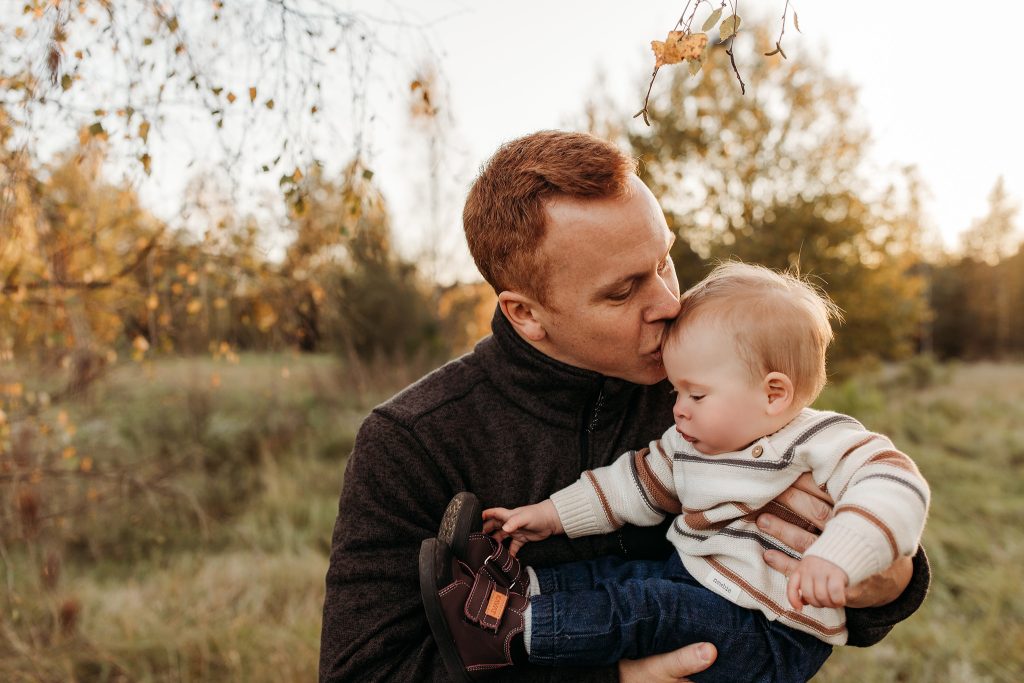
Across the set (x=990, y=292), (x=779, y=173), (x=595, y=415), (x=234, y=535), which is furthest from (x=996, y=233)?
(x=595, y=415)

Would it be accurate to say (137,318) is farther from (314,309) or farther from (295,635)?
(295,635)

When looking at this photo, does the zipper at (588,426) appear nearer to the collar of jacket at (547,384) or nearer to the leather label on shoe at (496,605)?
the collar of jacket at (547,384)

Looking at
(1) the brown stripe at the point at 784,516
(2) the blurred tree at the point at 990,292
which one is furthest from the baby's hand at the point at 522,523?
(2) the blurred tree at the point at 990,292

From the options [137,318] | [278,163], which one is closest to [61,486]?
[137,318]

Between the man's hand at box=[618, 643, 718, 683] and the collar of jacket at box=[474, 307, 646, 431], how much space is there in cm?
63

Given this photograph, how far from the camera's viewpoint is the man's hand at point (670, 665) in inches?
67.7

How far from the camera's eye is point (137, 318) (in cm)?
429

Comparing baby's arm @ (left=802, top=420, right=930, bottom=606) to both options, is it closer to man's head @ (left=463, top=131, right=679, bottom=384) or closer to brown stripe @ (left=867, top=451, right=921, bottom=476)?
brown stripe @ (left=867, top=451, right=921, bottom=476)

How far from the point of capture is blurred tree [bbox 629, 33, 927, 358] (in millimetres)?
10992

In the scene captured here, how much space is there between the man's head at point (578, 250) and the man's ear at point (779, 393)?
1.05 ft

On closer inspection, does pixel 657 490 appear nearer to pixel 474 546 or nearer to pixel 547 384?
pixel 547 384

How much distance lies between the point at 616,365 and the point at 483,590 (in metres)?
0.71

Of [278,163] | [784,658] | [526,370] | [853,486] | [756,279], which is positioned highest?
[278,163]

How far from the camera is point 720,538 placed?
1.83 m
